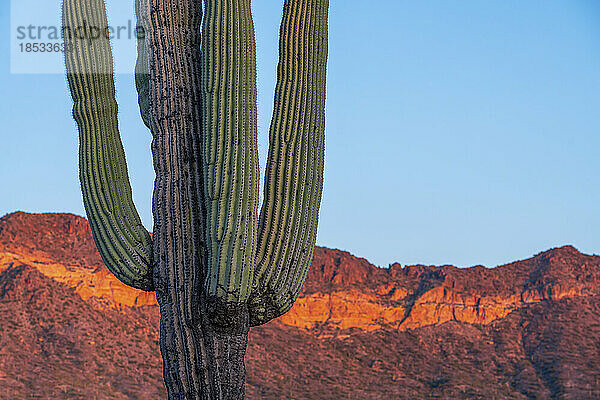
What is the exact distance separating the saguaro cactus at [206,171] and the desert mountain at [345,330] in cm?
1818

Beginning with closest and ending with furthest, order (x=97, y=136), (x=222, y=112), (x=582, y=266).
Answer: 1. (x=222, y=112)
2. (x=97, y=136)
3. (x=582, y=266)

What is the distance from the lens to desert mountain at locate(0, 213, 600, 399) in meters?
25.3

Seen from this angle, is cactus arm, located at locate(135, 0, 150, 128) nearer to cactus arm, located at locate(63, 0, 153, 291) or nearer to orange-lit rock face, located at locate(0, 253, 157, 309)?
cactus arm, located at locate(63, 0, 153, 291)

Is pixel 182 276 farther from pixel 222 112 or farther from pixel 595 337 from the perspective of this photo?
pixel 595 337

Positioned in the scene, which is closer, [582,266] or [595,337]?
[595,337]

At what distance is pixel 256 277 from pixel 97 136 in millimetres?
1792

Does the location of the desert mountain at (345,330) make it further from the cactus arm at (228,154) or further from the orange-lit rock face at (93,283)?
the cactus arm at (228,154)

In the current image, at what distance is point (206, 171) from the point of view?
5.65m

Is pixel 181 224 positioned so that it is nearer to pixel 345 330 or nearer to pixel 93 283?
pixel 93 283

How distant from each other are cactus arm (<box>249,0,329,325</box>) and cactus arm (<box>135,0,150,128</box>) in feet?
3.36

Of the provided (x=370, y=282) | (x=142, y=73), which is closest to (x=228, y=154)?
(x=142, y=73)

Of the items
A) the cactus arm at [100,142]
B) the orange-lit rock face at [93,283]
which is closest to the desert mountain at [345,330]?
the orange-lit rock face at [93,283]

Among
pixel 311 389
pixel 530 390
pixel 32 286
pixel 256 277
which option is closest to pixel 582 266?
pixel 530 390

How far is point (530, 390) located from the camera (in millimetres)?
26484
